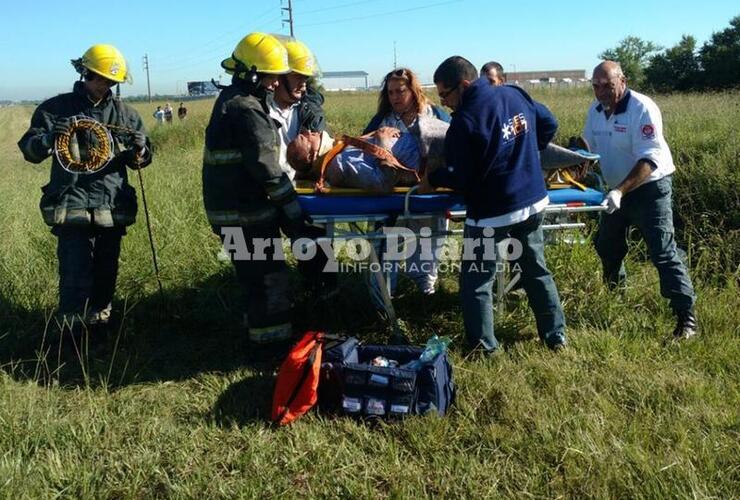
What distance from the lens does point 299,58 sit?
3.44 meters

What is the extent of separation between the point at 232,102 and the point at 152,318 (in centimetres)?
195

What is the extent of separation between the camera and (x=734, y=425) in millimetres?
2607

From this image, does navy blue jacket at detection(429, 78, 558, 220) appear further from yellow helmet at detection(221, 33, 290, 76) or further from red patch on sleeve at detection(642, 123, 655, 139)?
yellow helmet at detection(221, 33, 290, 76)

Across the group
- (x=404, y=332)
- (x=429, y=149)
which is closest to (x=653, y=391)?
(x=404, y=332)

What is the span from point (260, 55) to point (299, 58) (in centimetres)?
30

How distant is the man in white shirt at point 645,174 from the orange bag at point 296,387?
6.57 ft

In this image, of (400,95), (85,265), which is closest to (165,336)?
(85,265)

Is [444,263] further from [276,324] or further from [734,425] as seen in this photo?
[734,425]

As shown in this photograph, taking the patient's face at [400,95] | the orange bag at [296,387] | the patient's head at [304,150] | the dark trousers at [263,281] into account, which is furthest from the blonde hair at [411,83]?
the orange bag at [296,387]

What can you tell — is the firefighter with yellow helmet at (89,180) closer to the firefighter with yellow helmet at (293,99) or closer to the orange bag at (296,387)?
the firefighter with yellow helmet at (293,99)

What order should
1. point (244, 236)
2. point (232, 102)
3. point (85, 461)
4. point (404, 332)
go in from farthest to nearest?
point (404, 332) → point (244, 236) → point (232, 102) → point (85, 461)

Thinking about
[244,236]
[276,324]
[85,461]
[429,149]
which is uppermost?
[429,149]

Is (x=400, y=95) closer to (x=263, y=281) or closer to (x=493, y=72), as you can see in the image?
(x=493, y=72)

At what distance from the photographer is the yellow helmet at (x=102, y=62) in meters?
3.50
